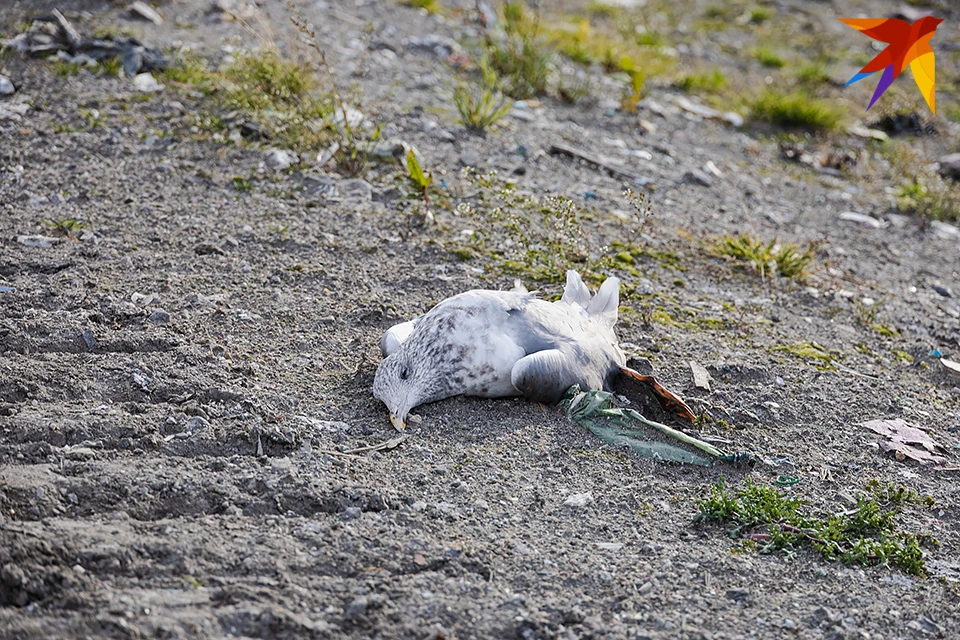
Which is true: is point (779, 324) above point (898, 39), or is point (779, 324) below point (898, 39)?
below

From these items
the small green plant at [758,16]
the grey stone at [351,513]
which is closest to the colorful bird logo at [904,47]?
the grey stone at [351,513]

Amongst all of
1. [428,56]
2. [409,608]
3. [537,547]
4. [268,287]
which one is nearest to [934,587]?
[537,547]

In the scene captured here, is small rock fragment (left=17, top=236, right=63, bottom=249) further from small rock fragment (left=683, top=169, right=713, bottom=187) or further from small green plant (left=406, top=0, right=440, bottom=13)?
small green plant (left=406, top=0, right=440, bottom=13)

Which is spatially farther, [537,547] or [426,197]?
[426,197]

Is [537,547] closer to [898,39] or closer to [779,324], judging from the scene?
[779,324]

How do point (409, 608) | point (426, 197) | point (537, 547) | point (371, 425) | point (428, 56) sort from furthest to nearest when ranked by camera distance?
1. point (428, 56)
2. point (426, 197)
3. point (371, 425)
4. point (537, 547)
5. point (409, 608)

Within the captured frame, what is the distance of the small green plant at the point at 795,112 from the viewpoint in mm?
7406

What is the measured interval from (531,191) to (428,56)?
264 cm

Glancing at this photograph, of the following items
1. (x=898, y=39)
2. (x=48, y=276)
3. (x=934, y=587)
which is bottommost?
(x=48, y=276)

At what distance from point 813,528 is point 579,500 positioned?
738 millimetres

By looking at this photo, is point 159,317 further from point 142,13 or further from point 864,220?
point 864,220

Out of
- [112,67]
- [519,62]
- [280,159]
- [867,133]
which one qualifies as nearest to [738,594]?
[280,159]

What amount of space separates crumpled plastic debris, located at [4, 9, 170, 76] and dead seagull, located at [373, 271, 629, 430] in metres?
3.80

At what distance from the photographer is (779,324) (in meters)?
4.46
